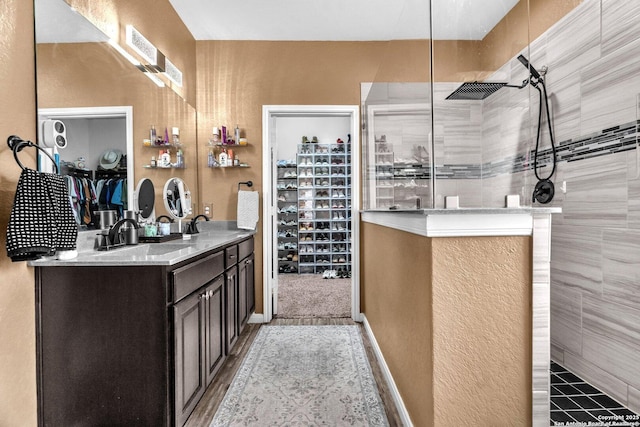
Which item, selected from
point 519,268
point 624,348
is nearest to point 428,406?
point 519,268

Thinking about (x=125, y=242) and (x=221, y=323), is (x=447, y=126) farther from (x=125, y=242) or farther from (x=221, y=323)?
(x=125, y=242)

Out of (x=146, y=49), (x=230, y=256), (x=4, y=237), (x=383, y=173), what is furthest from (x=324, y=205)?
(x=4, y=237)

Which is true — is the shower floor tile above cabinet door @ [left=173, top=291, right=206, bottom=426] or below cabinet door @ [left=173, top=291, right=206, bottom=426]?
below

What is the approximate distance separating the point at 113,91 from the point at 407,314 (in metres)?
2.01

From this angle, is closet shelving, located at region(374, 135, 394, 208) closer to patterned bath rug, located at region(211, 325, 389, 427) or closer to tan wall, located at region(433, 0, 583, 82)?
tan wall, located at region(433, 0, 583, 82)


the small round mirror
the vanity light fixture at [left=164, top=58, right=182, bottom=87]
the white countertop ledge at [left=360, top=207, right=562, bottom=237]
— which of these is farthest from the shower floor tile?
the vanity light fixture at [left=164, top=58, right=182, bottom=87]

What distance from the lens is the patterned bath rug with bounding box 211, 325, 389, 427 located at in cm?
181

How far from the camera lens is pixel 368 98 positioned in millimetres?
3305

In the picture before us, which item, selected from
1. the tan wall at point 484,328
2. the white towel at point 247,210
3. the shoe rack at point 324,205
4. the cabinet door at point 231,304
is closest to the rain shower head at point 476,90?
the tan wall at point 484,328

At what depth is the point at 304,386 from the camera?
212cm

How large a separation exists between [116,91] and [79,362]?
4.78 feet

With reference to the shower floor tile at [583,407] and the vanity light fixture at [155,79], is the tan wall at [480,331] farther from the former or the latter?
the vanity light fixture at [155,79]

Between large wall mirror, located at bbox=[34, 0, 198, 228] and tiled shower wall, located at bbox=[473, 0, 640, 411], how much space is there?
2048 millimetres

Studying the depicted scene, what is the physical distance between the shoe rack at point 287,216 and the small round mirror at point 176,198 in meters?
3.13
